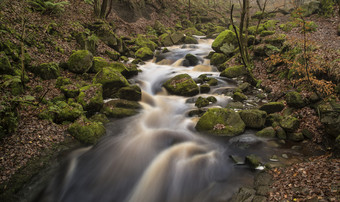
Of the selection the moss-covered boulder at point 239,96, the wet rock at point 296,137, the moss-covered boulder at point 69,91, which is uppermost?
the moss-covered boulder at point 69,91

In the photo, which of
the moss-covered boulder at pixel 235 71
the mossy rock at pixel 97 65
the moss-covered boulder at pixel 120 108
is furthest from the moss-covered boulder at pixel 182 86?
the mossy rock at pixel 97 65

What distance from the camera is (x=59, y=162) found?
604 cm

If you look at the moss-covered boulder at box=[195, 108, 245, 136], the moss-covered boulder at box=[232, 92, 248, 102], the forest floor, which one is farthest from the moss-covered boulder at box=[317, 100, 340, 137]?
the moss-covered boulder at box=[232, 92, 248, 102]

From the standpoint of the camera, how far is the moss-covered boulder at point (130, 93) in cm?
1012

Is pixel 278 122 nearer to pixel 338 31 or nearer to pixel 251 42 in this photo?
pixel 251 42

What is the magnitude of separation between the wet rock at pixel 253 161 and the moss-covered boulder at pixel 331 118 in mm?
2509

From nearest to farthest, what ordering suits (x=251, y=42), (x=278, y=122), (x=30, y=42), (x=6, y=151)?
(x=6, y=151) < (x=278, y=122) < (x=30, y=42) < (x=251, y=42)

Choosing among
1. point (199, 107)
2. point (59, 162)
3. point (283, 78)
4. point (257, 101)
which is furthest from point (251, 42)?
point (59, 162)

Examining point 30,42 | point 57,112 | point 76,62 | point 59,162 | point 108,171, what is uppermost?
point 30,42

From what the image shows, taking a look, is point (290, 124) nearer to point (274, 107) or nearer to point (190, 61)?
point (274, 107)

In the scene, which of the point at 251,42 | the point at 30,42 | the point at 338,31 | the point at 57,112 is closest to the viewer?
the point at 57,112

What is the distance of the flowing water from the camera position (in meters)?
5.50

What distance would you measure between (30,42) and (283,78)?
1390 cm

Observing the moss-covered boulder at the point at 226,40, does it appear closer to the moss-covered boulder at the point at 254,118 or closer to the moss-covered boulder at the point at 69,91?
the moss-covered boulder at the point at 254,118
